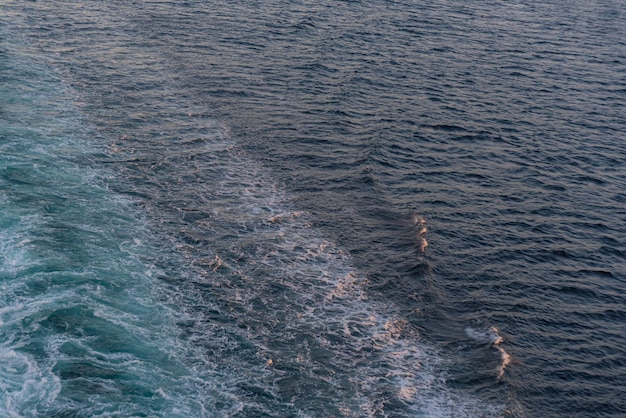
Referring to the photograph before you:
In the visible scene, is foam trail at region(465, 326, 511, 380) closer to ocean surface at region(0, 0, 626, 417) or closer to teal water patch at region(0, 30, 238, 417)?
ocean surface at region(0, 0, 626, 417)

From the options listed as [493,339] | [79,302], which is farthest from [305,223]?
[79,302]

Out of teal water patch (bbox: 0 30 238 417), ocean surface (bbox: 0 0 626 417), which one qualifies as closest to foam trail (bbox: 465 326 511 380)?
Result: ocean surface (bbox: 0 0 626 417)

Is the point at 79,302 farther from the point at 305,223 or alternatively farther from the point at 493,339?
the point at 493,339

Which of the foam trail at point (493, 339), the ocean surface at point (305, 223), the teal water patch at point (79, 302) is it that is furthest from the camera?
the foam trail at point (493, 339)

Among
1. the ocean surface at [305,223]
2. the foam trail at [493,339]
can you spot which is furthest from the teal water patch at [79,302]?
the foam trail at [493,339]

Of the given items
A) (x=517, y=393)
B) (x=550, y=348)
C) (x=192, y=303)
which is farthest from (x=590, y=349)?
(x=192, y=303)

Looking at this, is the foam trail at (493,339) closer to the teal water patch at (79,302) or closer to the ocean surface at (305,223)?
the ocean surface at (305,223)
